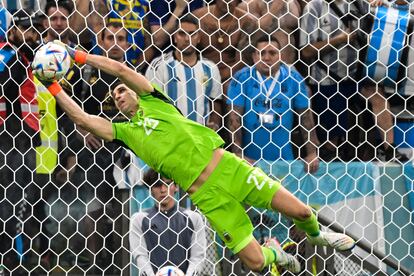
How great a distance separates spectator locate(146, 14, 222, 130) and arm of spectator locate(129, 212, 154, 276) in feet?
2.59

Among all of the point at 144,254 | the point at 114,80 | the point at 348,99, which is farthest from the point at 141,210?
the point at 348,99

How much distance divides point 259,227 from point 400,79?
1.37 meters

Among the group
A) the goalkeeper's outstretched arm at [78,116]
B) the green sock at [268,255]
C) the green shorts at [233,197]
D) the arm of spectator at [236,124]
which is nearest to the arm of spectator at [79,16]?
the arm of spectator at [236,124]

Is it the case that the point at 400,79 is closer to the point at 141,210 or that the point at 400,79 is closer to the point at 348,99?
the point at 348,99

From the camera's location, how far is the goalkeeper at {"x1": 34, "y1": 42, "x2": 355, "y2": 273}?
7.20 metres

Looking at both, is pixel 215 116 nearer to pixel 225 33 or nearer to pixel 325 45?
pixel 225 33

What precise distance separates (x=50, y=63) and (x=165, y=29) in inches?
68.9

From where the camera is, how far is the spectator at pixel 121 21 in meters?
8.52

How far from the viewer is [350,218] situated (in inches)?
326

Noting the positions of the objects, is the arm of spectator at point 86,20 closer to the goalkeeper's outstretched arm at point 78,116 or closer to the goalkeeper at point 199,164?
the goalkeeper at point 199,164

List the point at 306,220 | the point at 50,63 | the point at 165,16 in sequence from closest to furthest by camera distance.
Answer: the point at 50,63 → the point at 306,220 → the point at 165,16

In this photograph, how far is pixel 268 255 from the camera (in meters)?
7.25

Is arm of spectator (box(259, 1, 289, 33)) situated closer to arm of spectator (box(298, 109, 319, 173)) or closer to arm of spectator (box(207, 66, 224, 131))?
arm of spectator (box(207, 66, 224, 131))

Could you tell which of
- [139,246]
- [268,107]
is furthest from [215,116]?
[139,246]
